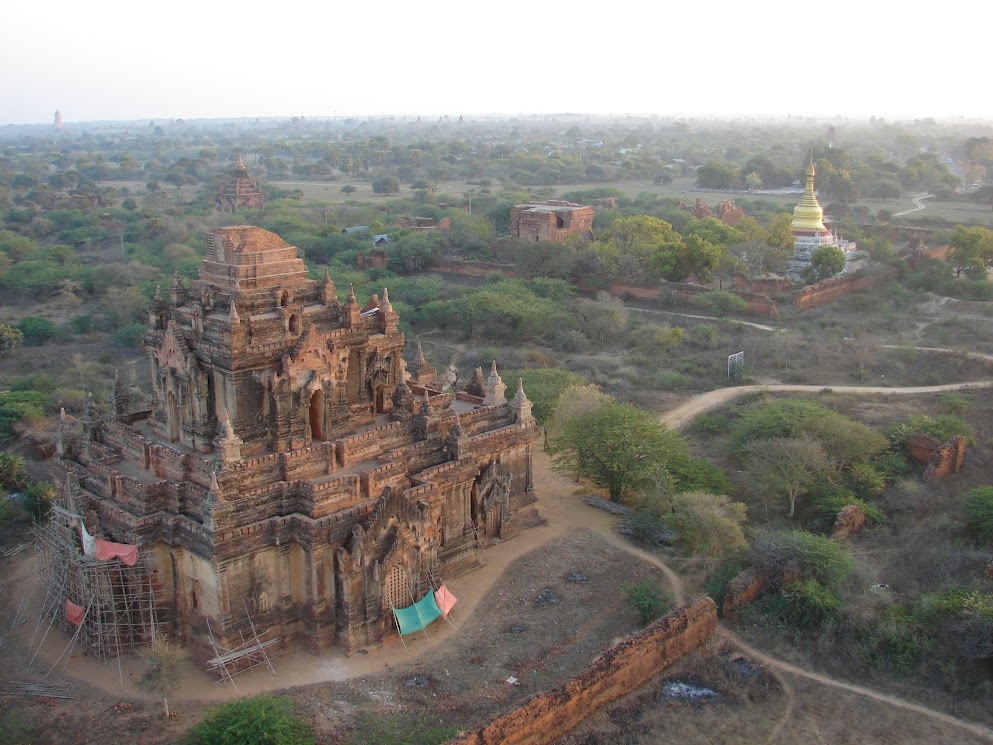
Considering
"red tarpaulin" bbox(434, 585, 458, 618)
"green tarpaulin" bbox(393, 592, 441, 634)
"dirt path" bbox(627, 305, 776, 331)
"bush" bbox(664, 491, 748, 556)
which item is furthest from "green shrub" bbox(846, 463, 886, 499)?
"dirt path" bbox(627, 305, 776, 331)

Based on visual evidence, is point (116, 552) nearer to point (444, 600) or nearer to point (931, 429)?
point (444, 600)

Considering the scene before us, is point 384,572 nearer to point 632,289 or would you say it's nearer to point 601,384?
point 601,384

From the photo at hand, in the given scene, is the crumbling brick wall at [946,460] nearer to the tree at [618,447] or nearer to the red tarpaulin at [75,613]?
the tree at [618,447]

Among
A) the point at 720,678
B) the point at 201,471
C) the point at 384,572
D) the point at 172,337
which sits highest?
the point at 172,337

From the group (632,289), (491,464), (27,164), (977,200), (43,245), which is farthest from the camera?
(27,164)

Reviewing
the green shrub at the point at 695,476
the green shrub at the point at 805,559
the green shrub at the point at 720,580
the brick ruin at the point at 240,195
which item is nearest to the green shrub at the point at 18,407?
the green shrub at the point at 695,476

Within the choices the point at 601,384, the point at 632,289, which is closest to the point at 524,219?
the point at 632,289
